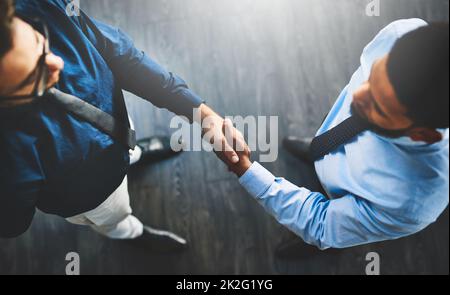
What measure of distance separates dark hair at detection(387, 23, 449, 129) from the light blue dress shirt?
0.10 meters

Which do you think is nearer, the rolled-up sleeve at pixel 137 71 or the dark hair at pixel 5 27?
the dark hair at pixel 5 27

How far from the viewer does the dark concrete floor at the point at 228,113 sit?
154 cm

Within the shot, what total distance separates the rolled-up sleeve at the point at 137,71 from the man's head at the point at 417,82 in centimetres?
60

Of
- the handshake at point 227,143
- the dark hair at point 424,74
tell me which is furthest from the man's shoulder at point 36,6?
the dark hair at point 424,74

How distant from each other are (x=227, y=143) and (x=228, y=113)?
1.91 ft

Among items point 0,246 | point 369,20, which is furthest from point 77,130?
point 369,20

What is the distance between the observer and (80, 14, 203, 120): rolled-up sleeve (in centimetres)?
92

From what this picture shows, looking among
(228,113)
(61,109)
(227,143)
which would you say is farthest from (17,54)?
(228,113)

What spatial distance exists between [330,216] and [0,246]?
4.91ft

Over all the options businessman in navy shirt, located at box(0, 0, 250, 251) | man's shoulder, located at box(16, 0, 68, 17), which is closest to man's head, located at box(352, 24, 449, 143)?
businessman in navy shirt, located at box(0, 0, 250, 251)

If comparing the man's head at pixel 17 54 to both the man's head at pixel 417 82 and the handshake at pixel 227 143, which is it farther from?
the man's head at pixel 417 82

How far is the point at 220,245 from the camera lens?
5.14 feet

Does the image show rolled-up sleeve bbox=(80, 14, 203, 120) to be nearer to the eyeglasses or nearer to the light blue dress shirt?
the eyeglasses

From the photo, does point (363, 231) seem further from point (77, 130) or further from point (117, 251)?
point (117, 251)
